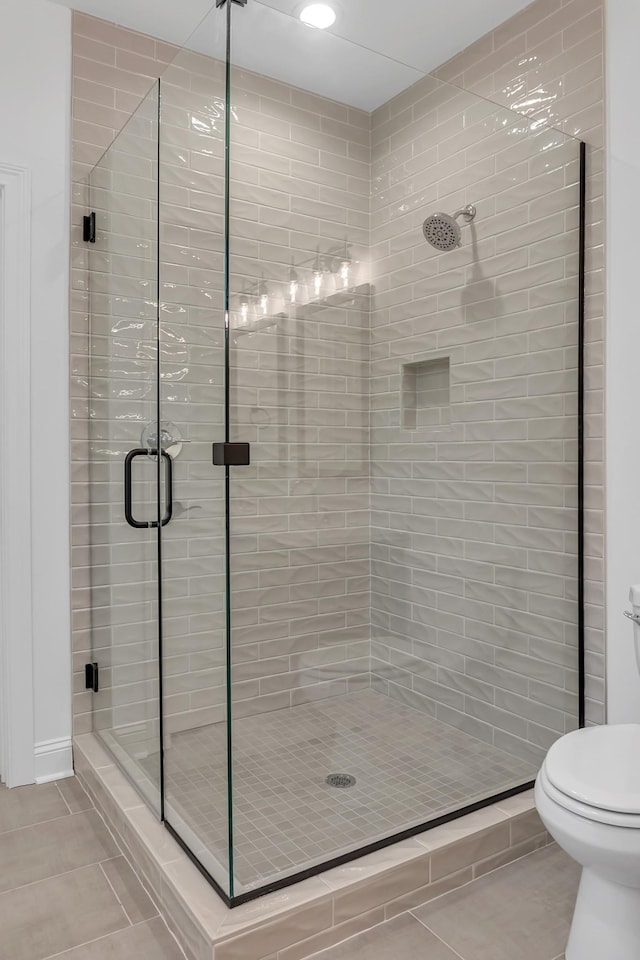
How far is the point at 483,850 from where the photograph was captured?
174 cm

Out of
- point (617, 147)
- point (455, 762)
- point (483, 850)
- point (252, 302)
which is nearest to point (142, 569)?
point (252, 302)

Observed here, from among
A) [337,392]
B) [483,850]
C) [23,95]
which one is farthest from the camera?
[23,95]

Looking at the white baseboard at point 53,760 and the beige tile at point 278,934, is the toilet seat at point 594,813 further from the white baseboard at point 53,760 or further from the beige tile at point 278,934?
the white baseboard at point 53,760

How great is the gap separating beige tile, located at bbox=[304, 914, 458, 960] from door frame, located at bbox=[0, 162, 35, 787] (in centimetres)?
131

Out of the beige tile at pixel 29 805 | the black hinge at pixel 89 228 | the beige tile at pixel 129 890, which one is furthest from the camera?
the black hinge at pixel 89 228

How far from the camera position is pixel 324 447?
183 centimetres

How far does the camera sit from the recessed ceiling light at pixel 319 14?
2.24 meters

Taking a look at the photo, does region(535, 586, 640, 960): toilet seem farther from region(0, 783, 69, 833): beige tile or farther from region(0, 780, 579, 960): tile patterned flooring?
region(0, 783, 69, 833): beige tile

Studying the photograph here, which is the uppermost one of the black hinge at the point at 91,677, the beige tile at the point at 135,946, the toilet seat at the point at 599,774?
the toilet seat at the point at 599,774

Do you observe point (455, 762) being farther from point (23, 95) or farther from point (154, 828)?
point (23, 95)

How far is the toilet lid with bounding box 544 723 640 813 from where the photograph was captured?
130 centimetres

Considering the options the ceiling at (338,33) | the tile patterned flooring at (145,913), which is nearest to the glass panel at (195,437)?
the ceiling at (338,33)

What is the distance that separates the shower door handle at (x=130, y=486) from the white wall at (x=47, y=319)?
38 cm

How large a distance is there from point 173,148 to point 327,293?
1.76 ft
